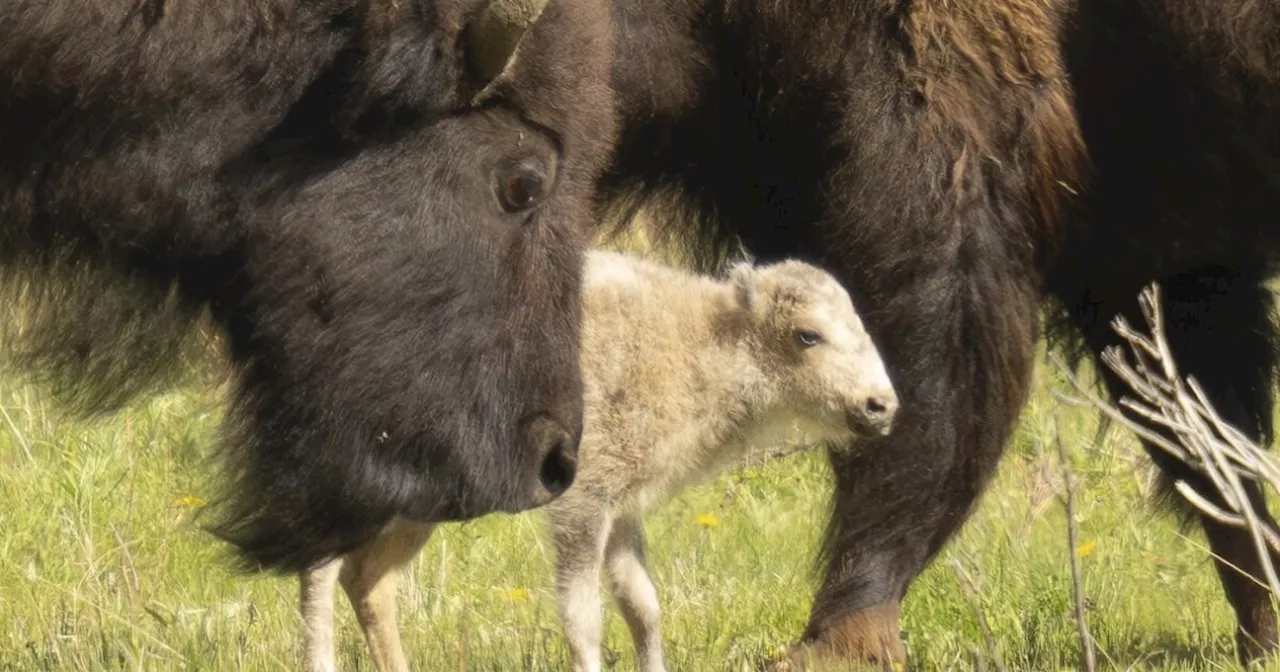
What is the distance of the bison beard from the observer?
521cm

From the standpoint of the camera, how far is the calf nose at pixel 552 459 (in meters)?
4.30

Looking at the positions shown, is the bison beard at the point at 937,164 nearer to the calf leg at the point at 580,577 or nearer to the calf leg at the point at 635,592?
the calf leg at the point at 635,592

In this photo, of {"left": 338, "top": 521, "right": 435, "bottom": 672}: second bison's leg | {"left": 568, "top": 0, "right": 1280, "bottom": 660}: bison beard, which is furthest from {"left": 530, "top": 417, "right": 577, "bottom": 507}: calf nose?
{"left": 568, "top": 0, "right": 1280, "bottom": 660}: bison beard

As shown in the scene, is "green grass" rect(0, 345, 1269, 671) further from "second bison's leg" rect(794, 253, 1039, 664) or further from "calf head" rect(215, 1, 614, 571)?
"calf head" rect(215, 1, 614, 571)

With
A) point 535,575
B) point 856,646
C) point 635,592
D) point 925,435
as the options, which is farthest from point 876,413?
point 535,575

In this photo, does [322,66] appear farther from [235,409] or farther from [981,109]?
[981,109]

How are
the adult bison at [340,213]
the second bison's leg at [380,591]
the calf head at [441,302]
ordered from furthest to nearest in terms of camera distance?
the second bison's leg at [380,591] < the calf head at [441,302] < the adult bison at [340,213]

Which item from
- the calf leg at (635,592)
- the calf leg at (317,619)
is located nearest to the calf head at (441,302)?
the calf leg at (317,619)

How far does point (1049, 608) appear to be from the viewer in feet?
19.0

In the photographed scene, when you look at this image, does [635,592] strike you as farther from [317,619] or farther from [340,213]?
[340,213]

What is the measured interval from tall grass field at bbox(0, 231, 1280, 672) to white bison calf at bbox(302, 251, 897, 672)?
18 centimetres

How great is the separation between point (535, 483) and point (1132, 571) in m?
2.86

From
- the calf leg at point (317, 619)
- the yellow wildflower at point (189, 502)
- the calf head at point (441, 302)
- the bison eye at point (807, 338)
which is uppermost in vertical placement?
the calf head at point (441, 302)

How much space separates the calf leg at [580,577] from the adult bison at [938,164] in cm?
58
